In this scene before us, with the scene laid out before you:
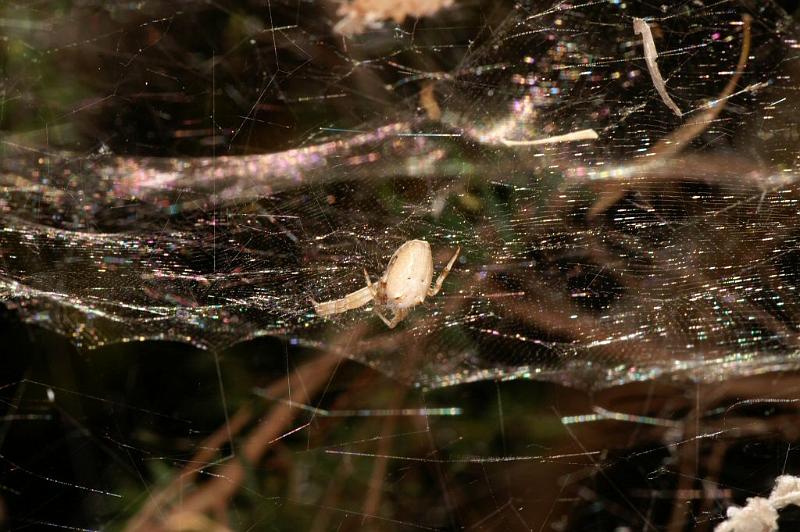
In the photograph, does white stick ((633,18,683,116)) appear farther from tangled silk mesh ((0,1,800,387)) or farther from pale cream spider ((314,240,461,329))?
pale cream spider ((314,240,461,329))

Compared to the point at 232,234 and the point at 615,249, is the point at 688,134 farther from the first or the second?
the point at 232,234

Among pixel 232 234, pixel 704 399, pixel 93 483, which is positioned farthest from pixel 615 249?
pixel 93 483

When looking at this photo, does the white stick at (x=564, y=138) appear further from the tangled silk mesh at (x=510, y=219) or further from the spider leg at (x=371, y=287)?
the spider leg at (x=371, y=287)

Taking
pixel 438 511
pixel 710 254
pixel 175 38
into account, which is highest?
pixel 175 38

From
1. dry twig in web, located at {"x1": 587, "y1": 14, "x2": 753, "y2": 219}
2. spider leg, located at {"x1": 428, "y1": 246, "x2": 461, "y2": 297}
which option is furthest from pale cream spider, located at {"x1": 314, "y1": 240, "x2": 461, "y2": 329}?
dry twig in web, located at {"x1": 587, "y1": 14, "x2": 753, "y2": 219}

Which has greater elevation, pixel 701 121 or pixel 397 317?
pixel 701 121

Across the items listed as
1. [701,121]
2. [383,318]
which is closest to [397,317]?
[383,318]

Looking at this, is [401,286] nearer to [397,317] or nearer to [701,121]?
[397,317]
